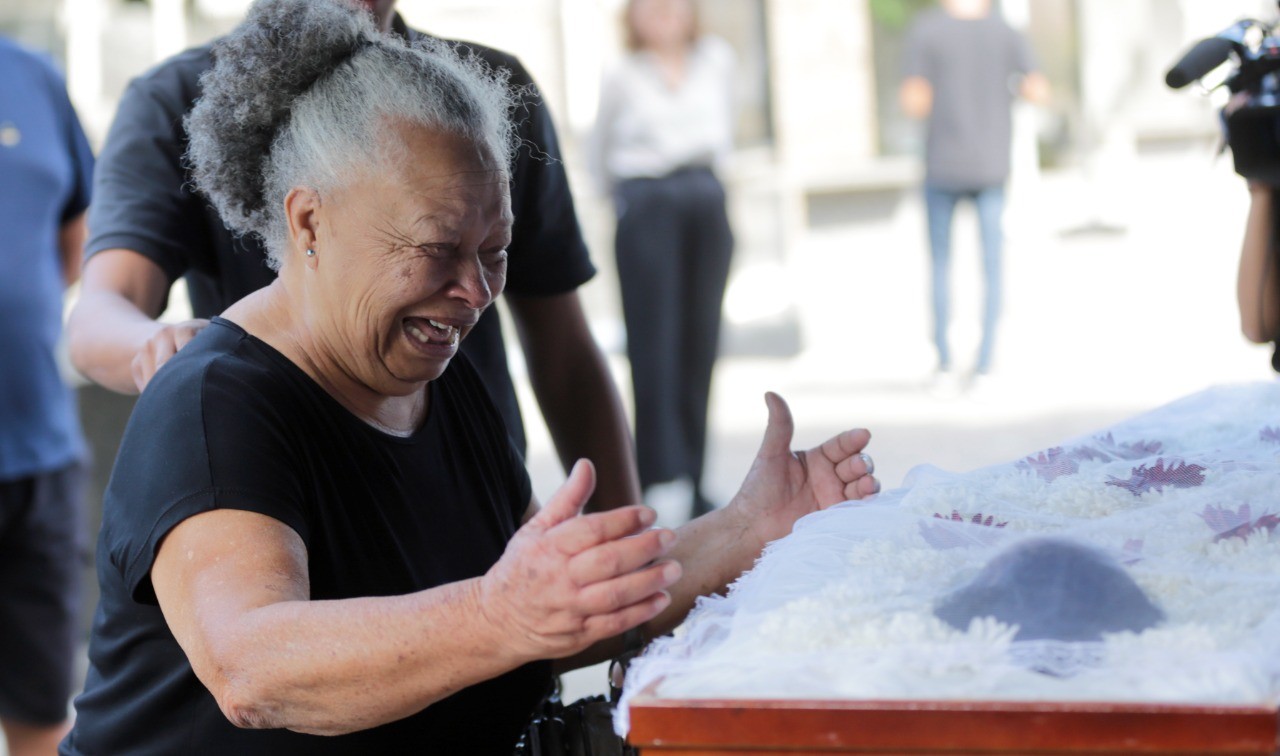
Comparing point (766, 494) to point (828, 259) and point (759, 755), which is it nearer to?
point (759, 755)

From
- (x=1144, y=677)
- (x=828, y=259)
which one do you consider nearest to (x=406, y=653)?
(x=1144, y=677)

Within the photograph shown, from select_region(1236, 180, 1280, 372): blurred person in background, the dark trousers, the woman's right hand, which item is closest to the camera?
the woman's right hand

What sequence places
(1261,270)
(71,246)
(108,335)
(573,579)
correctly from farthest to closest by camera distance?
(71,246)
(1261,270)
(108,335)
(573,579)

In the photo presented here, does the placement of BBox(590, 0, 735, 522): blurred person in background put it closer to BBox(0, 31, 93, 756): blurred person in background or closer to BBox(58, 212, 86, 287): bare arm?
BBox(58, 212, 86, 287): bare arm

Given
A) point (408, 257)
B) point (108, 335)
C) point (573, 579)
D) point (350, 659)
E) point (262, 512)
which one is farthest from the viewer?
point (108, 335)

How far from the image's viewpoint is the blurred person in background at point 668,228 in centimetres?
547

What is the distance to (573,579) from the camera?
46.8 inches

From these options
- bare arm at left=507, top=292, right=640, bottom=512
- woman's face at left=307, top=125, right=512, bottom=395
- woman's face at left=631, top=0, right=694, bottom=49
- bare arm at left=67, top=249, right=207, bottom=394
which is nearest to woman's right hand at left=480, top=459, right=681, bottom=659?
woman's face at left=307, top=125, right=512, bottom=395

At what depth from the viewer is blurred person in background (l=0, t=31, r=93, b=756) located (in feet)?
10.0

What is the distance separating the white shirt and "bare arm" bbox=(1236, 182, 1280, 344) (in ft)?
11.0

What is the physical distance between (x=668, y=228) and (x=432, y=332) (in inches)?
153

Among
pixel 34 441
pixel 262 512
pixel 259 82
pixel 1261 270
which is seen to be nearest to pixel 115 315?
pixel 259 82

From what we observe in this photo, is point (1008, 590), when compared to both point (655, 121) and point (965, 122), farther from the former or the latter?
point (965, 122)

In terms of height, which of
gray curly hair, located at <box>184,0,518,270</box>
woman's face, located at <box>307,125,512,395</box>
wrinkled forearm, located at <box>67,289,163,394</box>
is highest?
gray curly hair, located at <box>184,0,518,270</box>
